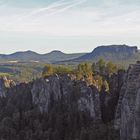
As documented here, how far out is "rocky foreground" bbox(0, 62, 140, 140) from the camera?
10444cm

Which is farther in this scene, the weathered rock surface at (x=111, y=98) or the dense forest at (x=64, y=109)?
the weathered rock surface at (x=111, y=98)

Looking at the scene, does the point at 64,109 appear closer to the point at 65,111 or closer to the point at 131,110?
the point at 65,111

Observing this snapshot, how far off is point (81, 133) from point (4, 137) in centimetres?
2596

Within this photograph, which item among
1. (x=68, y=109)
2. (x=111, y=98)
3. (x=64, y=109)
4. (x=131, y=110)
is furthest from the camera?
(x=64, y=109)

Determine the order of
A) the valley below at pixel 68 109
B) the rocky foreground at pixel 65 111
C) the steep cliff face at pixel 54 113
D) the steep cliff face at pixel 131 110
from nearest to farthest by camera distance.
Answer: the steep cliff face at pixel 131 110
the rocky foreground at pixel 65 111
the valley below at pixel 68 109
the steep cliff face at pixel 54 113

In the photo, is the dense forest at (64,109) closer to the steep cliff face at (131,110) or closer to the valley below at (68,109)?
the valley below at (68,109)

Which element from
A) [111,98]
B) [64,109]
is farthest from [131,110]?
[64,109]

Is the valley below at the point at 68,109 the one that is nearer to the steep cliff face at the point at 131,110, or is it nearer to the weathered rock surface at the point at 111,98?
the weathered rock surface at the point at 111,98

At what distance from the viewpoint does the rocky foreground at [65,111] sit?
104438mm

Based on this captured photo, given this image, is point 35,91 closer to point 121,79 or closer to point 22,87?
point 22,87

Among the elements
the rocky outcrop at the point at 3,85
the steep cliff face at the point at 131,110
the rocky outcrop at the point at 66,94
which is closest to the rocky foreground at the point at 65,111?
the rocky outcrop at the point at 66,94

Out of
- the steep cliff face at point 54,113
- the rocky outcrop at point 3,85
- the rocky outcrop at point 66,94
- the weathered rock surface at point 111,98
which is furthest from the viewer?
the rocky outcrop at point 3,85

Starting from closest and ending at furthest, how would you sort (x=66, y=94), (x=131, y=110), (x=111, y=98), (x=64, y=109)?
1. (x=131, y=110)
2. (x=111, y=98)
3. (x=64, y=109)
4. (x=66, y=94)

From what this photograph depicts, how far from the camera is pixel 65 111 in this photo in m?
121
